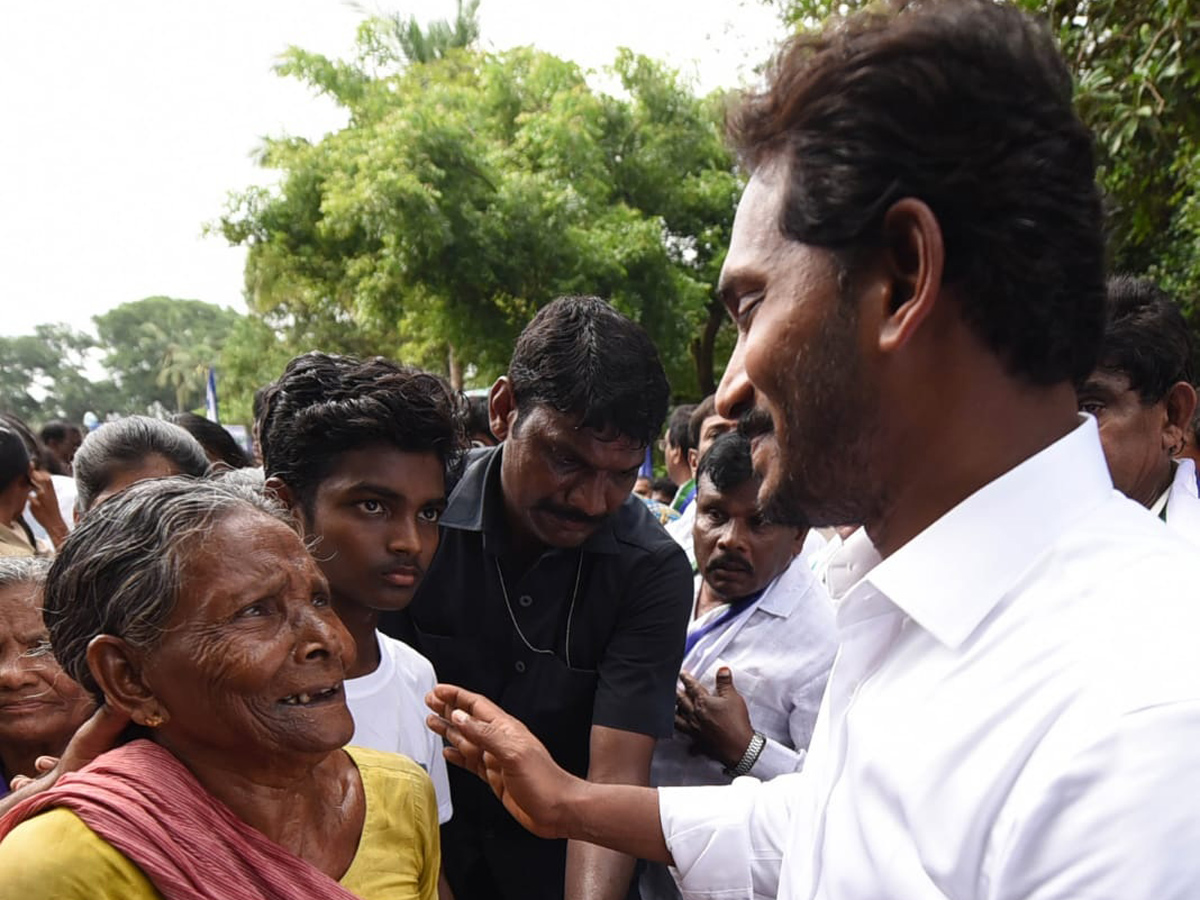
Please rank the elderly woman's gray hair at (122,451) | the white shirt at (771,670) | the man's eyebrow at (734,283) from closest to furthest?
the man's eyebrow at (734,283), the white shirt at (771,670), the elderly woman's gray hair at (122,451)

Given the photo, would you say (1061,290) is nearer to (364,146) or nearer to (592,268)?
(592,268)

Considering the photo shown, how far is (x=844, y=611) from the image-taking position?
4.46 ft

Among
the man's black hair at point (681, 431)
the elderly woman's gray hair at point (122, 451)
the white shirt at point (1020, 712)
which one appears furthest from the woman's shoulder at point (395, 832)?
the man's black hair at point (681, 431)

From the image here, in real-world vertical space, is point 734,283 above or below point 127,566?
above

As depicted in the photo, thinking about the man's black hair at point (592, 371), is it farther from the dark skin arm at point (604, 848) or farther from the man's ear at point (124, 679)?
the man's ear at point (124, 679)

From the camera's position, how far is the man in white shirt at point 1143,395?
285 cm

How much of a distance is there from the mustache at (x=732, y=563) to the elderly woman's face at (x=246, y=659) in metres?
1.49

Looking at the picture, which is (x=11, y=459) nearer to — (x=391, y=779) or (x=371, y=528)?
(x=371, y=528)

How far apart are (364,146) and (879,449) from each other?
13.9 meters

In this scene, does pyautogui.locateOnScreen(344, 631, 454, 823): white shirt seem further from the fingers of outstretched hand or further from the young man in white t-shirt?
the fingers of outstretched hand

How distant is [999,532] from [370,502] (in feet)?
4.91

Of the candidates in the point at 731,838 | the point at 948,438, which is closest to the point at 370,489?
the point at 731,838

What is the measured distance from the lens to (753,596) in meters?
3.00

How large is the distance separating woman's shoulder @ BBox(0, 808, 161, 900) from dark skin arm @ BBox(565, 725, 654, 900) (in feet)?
3.52
